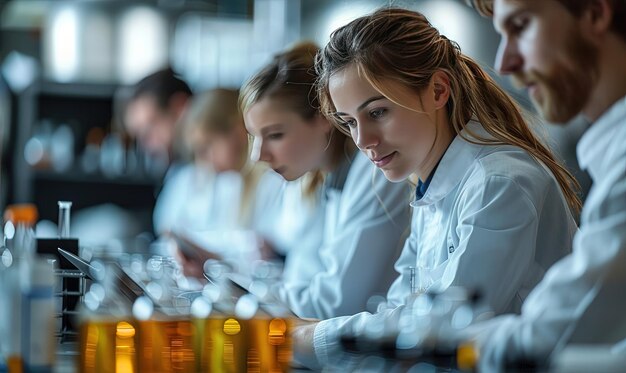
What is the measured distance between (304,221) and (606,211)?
1506mm

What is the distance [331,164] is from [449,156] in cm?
60

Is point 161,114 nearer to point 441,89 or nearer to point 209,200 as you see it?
point 209,200

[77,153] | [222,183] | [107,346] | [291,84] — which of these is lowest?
[77,153]

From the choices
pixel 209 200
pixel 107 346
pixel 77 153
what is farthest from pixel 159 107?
pixel 107 346

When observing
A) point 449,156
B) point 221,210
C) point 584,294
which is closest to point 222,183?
point 221,210

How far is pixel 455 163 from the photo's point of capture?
191 cm

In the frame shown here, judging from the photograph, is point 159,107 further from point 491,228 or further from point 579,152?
point 579,152

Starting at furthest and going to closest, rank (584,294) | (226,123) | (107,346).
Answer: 1. (226,123)
2. (107,346)
3. (584,294)

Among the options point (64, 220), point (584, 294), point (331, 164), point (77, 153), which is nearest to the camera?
point (584, 294)

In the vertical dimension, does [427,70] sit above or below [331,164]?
above

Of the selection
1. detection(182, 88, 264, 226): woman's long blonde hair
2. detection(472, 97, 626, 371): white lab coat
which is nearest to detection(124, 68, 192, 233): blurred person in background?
detection(182, 88, 264, 226): woman's long blonde hair

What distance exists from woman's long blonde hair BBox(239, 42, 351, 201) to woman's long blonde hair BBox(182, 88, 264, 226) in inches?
48.1

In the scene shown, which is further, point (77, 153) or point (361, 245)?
point (77, 153)

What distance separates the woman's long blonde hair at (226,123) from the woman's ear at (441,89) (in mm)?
1693
